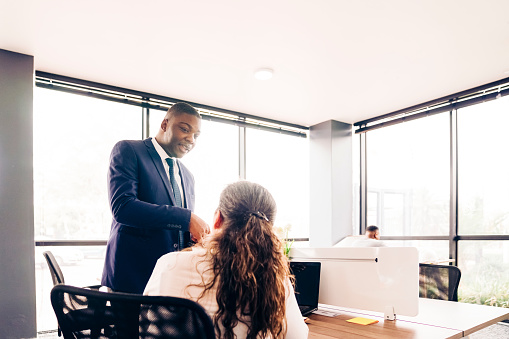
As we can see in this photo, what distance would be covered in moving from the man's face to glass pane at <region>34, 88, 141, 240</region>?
271cm

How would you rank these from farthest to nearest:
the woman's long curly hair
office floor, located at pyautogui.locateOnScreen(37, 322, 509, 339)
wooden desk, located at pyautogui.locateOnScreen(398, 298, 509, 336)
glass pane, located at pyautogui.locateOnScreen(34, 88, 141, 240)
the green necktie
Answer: glass pane, located at pyautogui.locateOnScreen(34, 88, 141, 240)
office floor, located at pyautogui.locateOnScreen(37, 322, 509, 339)
the green necktie
wooden desk, located at pyautogui.locateOnScreen(398, 298, 509, 336)
the woman's long curly hair

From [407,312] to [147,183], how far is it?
1194mm

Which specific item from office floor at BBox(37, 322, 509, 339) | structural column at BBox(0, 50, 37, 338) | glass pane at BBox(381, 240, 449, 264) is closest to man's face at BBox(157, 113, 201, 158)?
structural column at BBox(0, 50, 37, 338)

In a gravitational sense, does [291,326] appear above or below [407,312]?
above

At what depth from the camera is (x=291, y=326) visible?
1077 mm

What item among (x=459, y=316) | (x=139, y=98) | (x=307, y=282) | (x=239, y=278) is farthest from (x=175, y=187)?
(x=139, y=98)

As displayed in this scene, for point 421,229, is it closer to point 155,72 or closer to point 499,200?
point 499,200

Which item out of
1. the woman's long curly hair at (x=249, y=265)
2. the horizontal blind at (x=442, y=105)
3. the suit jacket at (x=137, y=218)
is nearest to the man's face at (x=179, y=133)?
the suit jacket at (x=137, y=218)

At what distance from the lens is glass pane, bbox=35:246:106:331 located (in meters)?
3.79

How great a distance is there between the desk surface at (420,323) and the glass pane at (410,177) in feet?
11.3

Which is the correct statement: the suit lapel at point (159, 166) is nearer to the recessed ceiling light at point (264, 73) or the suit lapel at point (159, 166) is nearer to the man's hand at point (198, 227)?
the man's hand at point (198, 227)

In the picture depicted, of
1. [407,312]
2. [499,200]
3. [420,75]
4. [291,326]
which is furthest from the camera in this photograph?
[499,200]

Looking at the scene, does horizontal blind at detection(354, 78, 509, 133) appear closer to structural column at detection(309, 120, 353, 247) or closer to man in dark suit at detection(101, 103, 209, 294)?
structural column at detection(309, 120, 353, 247)

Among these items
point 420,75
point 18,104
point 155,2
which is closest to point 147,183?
point 155,2
